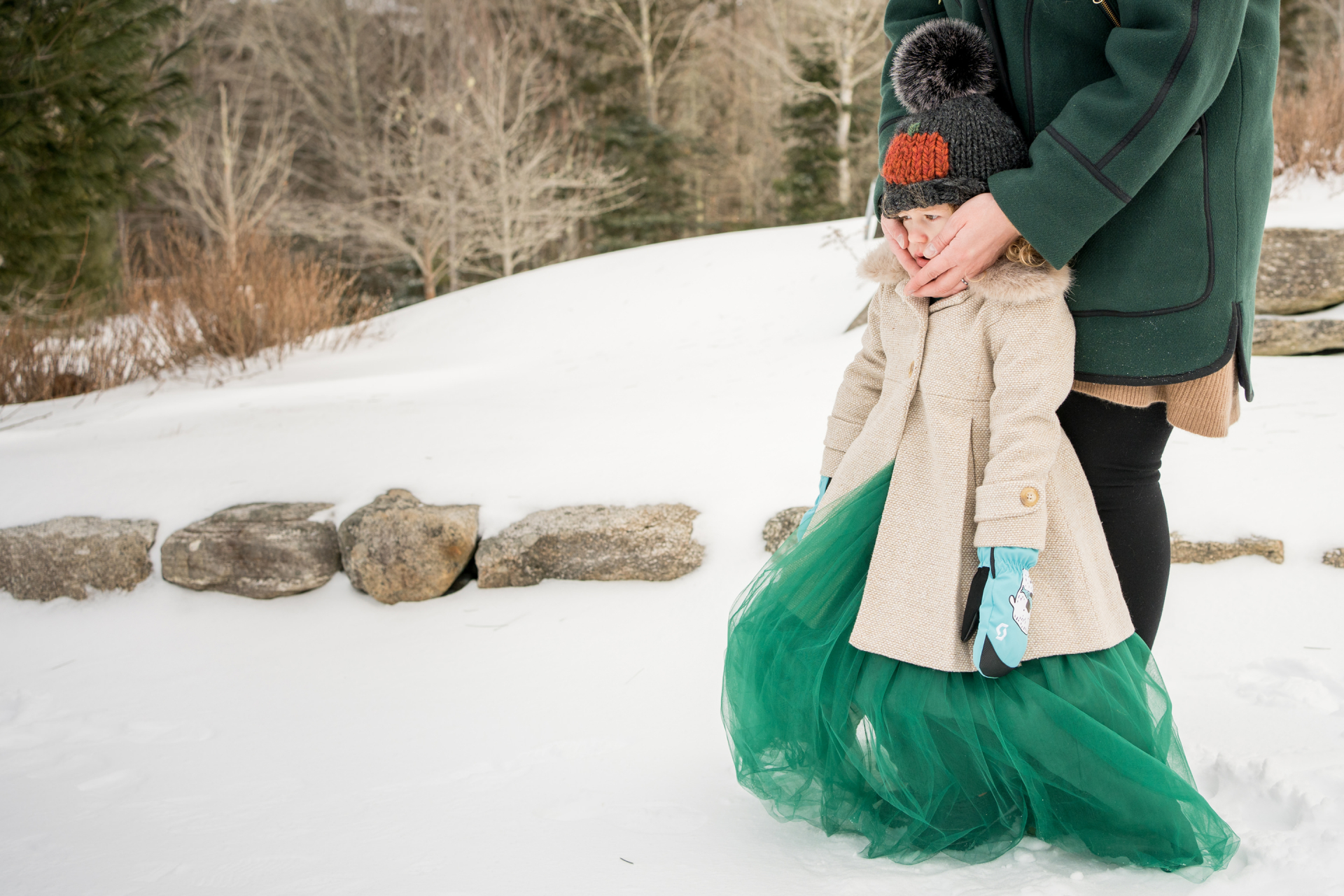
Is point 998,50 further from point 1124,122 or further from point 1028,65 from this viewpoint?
point 1124,122

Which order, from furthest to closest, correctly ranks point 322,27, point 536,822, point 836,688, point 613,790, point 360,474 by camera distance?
point 322,27, point 360,474, point 613,790, point 536,822, point 836,688

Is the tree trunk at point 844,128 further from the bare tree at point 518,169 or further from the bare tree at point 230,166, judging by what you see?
the bare tree at point 230,166

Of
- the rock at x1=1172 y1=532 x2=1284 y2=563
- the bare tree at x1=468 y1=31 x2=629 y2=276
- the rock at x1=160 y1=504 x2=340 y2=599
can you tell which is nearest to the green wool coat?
the rock at x1=1172 y1=532 x2=1284 y2=563

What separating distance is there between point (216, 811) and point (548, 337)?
4.08 metres

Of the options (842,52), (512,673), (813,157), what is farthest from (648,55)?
(512,673)

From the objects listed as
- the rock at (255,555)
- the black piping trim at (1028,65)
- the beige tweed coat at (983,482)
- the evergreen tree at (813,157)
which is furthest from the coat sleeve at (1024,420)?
the evergreen tree at (813,157)

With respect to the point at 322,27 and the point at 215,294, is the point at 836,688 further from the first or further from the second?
the point at 322,27

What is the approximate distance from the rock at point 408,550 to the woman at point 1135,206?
1.71 metres

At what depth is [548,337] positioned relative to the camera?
5.35 metres

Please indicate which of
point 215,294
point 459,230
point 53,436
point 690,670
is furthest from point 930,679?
point 459,230

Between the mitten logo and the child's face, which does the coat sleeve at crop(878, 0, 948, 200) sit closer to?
the child's face

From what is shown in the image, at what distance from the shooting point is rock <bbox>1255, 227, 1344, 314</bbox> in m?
3.41

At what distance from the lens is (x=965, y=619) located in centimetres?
111

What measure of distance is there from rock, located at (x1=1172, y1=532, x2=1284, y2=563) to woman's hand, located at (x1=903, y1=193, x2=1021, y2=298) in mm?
1413
